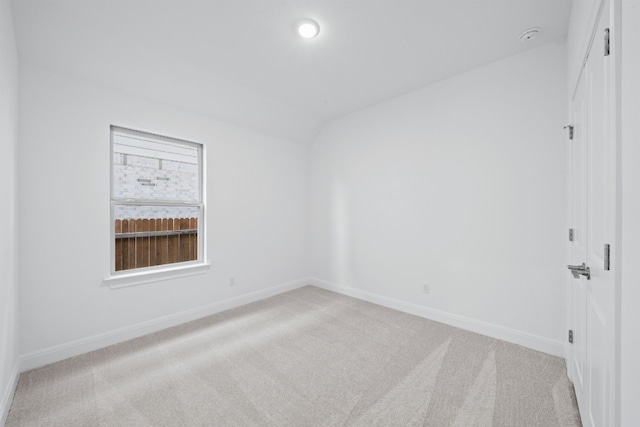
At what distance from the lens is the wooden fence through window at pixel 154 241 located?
111 inches

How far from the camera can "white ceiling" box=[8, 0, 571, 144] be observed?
6.56 ft

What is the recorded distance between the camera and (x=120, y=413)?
5.66 feet

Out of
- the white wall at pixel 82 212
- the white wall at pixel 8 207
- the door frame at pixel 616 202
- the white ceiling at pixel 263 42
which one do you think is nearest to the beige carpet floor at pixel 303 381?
the white wall at pixel 8 207

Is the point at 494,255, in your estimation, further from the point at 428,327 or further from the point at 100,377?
the point at 100,377

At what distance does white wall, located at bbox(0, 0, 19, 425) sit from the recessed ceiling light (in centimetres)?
190

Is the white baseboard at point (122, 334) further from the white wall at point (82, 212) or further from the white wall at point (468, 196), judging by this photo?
the white wall at point (468, 196)

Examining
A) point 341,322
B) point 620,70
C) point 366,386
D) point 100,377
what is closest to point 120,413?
point 100,377

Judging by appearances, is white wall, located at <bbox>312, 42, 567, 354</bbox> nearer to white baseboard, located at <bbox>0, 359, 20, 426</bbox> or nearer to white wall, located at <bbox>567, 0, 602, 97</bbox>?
white wall, located at <bbox>567, 0, 602, 97</bbox>

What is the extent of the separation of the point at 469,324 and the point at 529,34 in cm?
283

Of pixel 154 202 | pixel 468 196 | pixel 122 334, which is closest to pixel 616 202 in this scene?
pixel 468 196

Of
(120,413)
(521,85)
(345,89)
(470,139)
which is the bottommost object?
(120,413)

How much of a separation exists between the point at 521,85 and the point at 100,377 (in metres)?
4.53

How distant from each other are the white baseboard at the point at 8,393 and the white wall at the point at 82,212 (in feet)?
0.63

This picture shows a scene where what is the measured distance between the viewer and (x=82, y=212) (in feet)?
8.14
